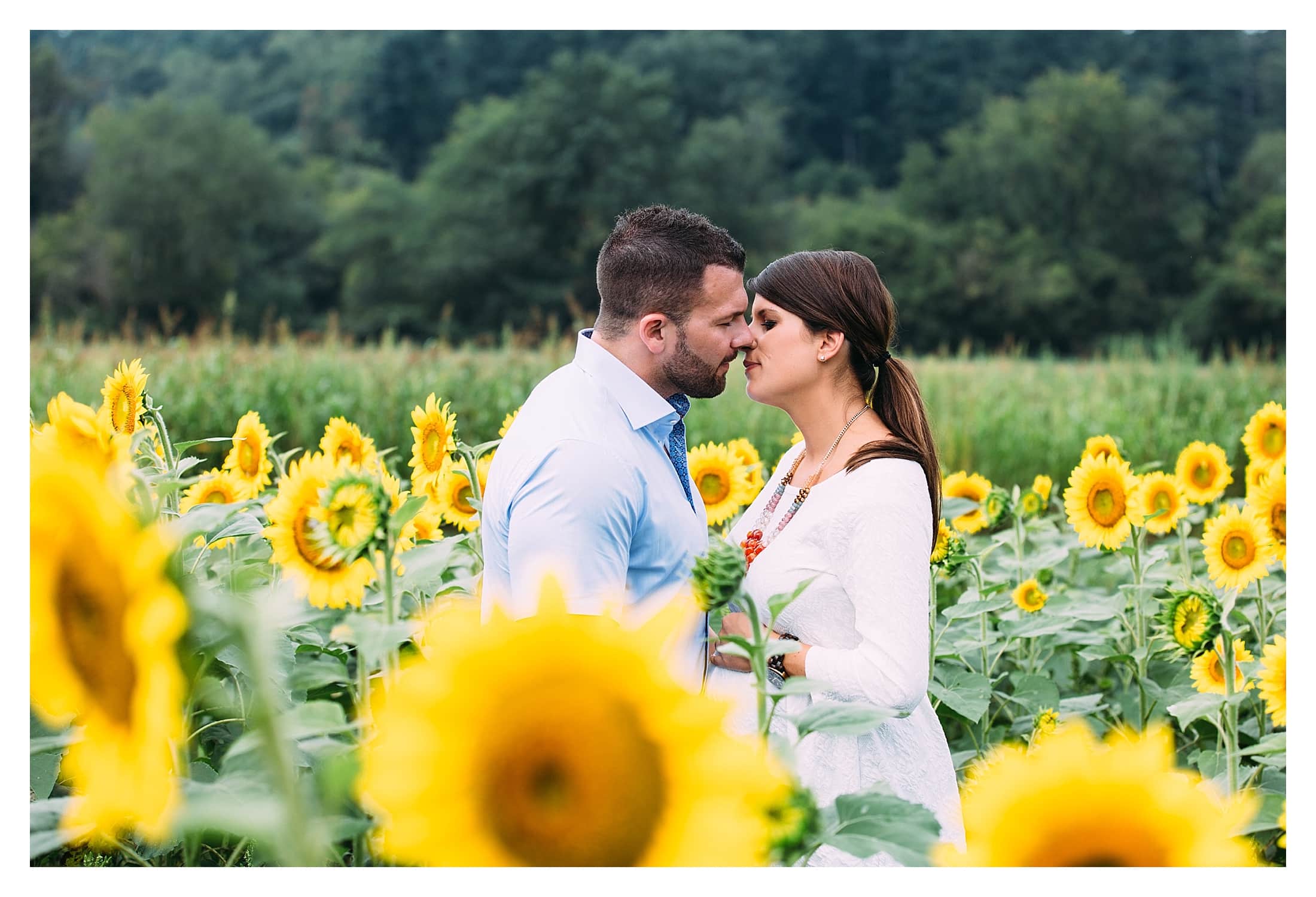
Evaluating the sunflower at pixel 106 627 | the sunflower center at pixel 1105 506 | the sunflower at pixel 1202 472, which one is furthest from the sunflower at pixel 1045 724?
the sunflower at pixel 106 627

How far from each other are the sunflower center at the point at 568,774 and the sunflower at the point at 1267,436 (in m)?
2.98

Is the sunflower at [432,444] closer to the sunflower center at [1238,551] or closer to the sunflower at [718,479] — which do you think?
the sunflower at [718,479]

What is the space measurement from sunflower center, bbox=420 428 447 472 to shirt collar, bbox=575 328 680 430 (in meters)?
0.31

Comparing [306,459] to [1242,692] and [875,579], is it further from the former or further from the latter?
[1242,692]

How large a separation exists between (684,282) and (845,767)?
98 cm

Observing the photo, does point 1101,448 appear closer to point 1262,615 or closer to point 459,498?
point 1262,615

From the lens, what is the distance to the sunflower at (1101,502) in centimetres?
280

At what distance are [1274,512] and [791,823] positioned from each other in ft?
7.13

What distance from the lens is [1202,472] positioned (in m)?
3.16

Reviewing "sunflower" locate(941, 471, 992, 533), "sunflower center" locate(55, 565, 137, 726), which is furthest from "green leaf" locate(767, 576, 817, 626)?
"sunflower" locate(941, 471, 992, 533)

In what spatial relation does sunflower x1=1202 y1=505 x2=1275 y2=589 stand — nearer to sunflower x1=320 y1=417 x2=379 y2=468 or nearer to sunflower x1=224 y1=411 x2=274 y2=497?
sunflower x1=320 y1=417 x2=379 y2=468

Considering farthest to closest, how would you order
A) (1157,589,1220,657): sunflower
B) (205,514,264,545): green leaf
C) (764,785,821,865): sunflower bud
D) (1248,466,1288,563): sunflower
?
(1248,466,1288,563): sunflower, (1157,589,1220,657): sunflower, (205,514,264,545): green leaf, (764,785,821,865): sunflower bud

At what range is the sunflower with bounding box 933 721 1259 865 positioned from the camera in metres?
0.55

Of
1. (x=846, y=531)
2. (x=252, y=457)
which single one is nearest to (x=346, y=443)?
(x=252, y=457)
